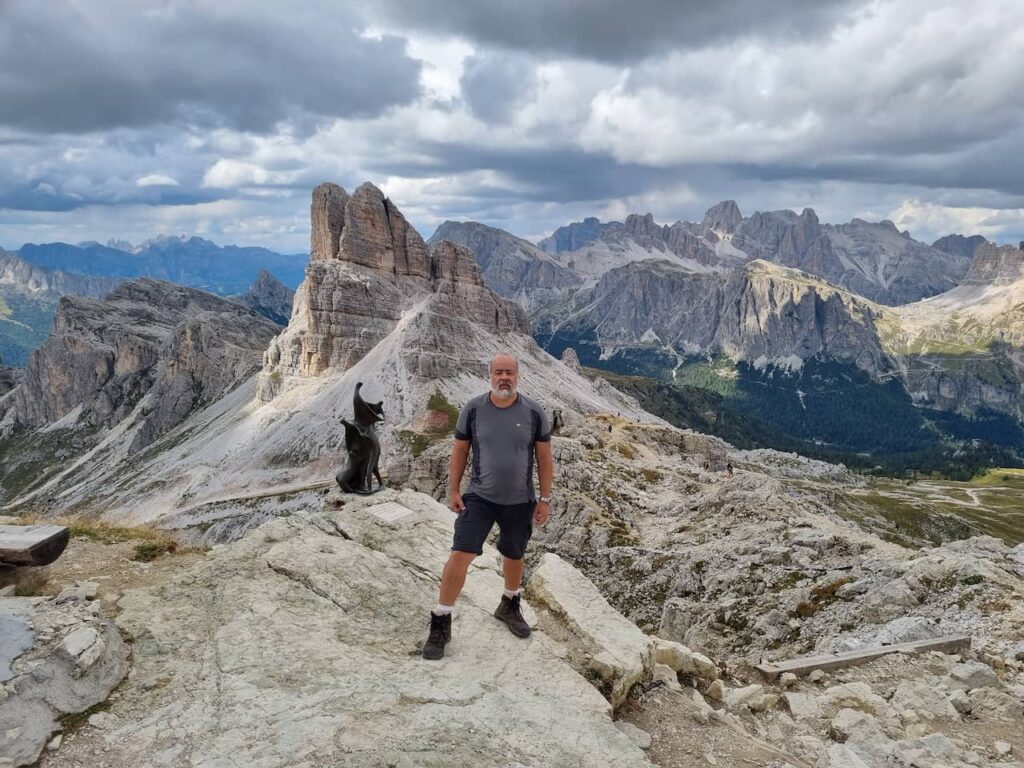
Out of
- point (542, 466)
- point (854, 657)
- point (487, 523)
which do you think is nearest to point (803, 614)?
point (854, 657)

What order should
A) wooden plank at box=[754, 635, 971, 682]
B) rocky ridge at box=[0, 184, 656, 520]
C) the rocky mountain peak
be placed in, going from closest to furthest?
wooden plank at box=[754, 635, 971, 682] → rocky ridge at box=[0, 184, 656, 520] → the rocky mountain peak

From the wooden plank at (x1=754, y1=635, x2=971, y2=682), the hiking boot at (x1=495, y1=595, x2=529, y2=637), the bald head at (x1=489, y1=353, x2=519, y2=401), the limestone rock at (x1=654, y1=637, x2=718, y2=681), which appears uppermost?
the bald head at (x1=489, y1=353, x2=519, y2=401)

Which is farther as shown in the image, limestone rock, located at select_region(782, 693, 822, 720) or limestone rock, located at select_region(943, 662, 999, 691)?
limestone rock, located at select_region(943, 662, 999, 691)

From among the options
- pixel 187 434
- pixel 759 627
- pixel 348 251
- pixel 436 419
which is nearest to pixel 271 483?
pixel 436 419

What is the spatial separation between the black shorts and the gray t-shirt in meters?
0.18

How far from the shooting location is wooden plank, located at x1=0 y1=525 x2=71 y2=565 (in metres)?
10.6

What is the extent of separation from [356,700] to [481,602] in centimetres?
446

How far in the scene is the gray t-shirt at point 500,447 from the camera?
10617 millimetres

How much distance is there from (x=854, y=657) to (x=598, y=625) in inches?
273

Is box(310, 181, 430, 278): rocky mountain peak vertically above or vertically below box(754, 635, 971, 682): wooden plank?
above

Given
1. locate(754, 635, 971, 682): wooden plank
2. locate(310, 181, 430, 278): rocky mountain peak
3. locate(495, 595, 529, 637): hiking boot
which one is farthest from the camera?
locate(310, 181, 430, 278): rocky mountain peak

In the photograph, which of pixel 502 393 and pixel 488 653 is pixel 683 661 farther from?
pixel 502 393

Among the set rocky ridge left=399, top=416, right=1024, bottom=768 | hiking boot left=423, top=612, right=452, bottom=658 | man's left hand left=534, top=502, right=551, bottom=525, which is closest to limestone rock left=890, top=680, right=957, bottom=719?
rocky ridge left=399, top=416, right=1024, bottom=768

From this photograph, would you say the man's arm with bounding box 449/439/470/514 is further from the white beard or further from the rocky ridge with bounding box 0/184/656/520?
the rocky ridge with bounding box 0/184/656/520
